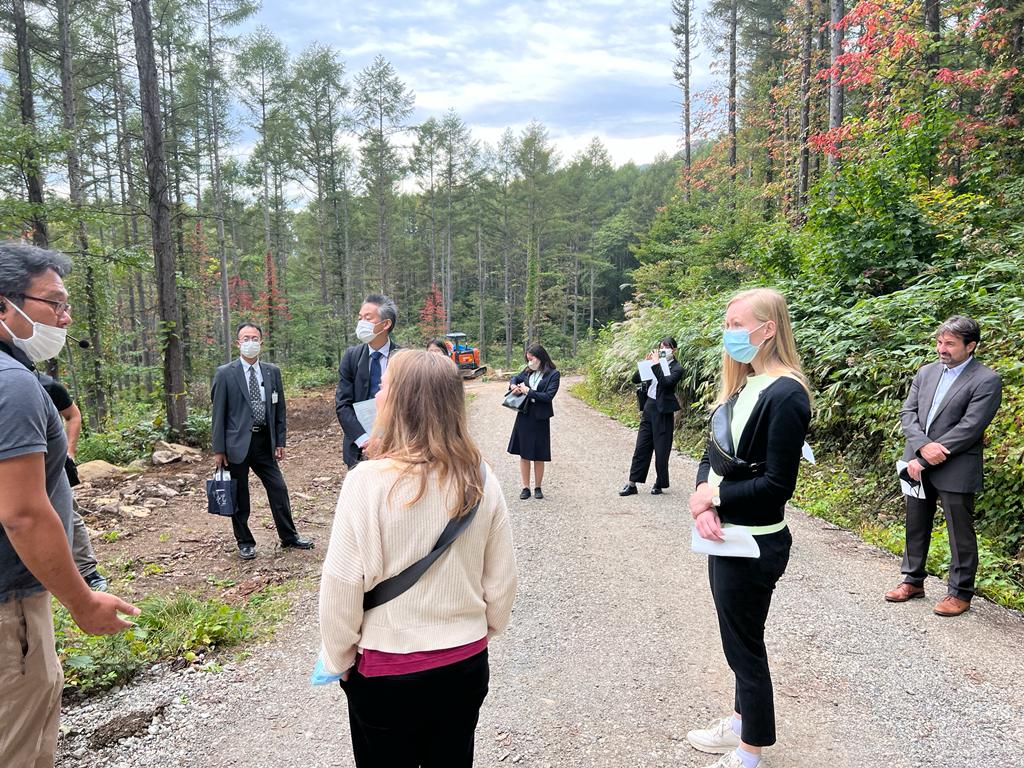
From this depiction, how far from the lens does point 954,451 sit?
12.3 feet

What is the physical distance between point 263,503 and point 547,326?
3695 cm

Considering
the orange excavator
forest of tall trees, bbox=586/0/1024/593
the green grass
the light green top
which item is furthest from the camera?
the orange excavator

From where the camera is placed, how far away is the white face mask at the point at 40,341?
1930 millimetres

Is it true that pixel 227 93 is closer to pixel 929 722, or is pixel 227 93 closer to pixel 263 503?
pixel 263 503

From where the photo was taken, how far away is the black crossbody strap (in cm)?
154

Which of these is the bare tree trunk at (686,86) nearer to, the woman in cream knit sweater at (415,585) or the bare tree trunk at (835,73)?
the bare tree trunk at (835,73)

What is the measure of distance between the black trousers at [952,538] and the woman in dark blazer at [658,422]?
289cm

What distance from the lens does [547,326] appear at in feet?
140

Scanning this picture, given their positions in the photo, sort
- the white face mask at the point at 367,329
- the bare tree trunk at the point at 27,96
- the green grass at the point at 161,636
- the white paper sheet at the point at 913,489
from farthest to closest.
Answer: the bare tree trunk at the point at 27,96, the white face mask at the point at 367,329, the white paper sheet at the point at 913,489, the green grass at the point at 161,636

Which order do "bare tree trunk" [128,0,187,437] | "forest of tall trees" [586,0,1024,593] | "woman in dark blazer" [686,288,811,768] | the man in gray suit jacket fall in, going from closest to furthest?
"woman in dark blazer" [686,288,811,768] → the man in gray suit jacket → "forest of tall trees" [586,0,1024,593] → "bare tree trunk" [128,0,187,437]

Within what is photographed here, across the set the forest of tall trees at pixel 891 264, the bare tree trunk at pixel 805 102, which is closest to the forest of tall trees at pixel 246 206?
the forest of tall trees at pixel 891 264

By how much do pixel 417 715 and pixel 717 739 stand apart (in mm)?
1760

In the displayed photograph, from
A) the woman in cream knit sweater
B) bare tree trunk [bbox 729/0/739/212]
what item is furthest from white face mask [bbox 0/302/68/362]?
bare tree trunk [bbox 729/0/739/212]

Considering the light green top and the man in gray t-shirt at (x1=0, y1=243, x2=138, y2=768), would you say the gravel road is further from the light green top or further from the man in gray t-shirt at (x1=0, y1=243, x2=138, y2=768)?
the light green top
